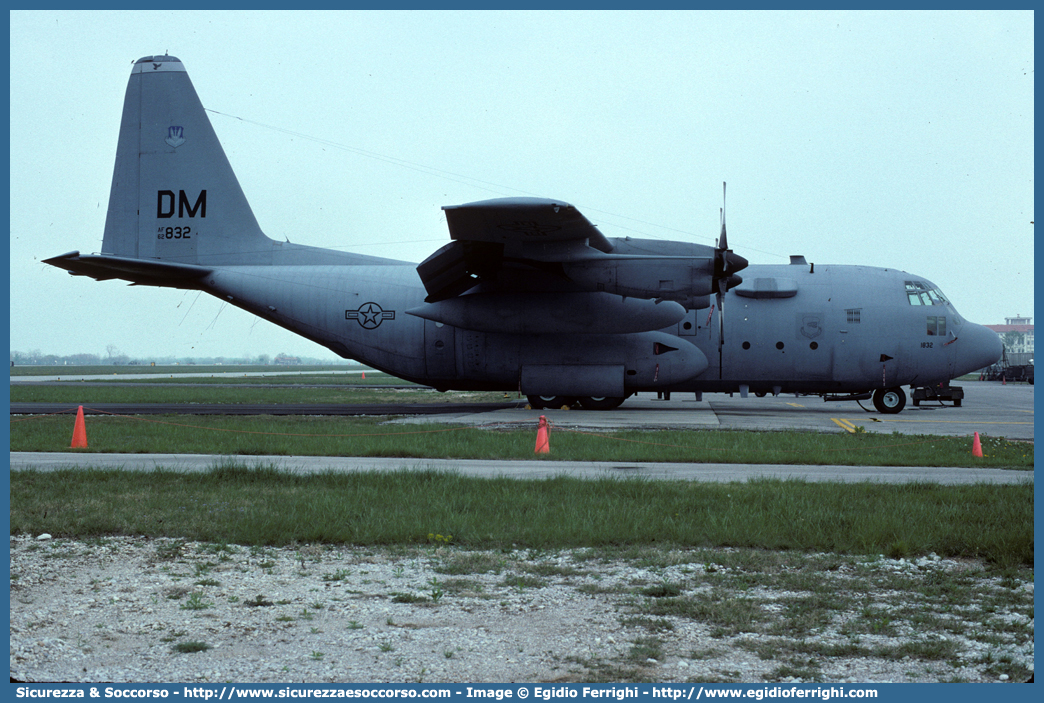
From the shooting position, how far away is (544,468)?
13.8 metres

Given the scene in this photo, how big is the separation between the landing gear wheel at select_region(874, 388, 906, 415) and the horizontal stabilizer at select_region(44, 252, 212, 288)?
24481mm

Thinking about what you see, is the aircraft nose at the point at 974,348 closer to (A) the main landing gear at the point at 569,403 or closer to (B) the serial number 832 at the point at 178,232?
(A) the main landing gear at the point at 569,403

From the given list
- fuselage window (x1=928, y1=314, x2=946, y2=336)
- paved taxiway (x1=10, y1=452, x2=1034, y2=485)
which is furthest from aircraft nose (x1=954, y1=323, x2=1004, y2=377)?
paved taxiway (x1=10, y1=452, x2=1034, y2=485)

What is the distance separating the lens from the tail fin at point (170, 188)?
26656 millimetres

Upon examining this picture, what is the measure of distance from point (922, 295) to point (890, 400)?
4.24 m

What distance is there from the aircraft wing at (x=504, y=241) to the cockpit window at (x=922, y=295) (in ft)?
36.7

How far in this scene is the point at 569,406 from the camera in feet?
88.0

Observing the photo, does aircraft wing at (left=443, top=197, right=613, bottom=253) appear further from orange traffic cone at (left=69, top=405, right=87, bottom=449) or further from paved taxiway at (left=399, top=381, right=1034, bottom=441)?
orange traffic cone at (left=69, top=405, right=87, bottom=449)

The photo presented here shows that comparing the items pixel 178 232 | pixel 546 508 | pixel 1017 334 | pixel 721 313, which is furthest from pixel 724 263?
pixel 1017 334

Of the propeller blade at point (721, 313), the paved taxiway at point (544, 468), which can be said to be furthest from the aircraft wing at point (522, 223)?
the paved taxiway at point (544, 468)

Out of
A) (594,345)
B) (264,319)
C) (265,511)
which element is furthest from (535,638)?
(264,319)

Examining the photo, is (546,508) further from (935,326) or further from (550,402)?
(935,326)

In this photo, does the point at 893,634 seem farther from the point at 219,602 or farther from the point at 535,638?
the point at 219,602

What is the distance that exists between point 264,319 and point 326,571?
20.7 m
